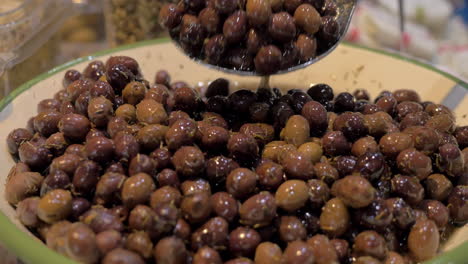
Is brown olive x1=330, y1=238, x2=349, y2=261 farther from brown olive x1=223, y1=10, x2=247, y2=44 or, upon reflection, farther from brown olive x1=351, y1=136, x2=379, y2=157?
brown olive x1=223, y1=10, x2=247, y2=44

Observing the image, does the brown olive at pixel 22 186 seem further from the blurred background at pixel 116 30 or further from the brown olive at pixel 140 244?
the blurred background at pixel 116 30

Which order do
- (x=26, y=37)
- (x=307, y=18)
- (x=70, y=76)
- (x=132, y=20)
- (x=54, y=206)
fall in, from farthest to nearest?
(x=132, y=20) → (x=26, y=37) → (x=70, y=76) → (x=307, y=18) → (x=54, y=206)

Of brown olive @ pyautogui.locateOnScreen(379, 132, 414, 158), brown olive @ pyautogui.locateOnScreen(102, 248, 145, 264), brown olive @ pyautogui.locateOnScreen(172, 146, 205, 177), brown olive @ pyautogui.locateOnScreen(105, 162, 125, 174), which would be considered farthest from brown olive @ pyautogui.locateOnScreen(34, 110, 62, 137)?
brown olive @ pyautogui.locateOnScreen(379, 132, 414, 158)

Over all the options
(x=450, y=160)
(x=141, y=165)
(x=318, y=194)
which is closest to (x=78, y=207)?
(x=141, y=165)

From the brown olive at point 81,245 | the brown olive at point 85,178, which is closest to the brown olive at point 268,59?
the brown olive at point 85,178

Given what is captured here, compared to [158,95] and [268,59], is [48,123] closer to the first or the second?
[158,95]

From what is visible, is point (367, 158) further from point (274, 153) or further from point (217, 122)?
point (217, 122)
